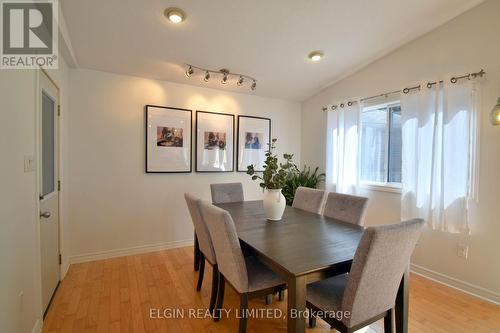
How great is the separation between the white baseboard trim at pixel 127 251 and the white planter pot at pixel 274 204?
75.8 inches

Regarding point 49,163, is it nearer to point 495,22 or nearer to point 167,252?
point 167,252

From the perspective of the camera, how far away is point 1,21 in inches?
52.7

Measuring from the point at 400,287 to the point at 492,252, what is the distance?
1.48m

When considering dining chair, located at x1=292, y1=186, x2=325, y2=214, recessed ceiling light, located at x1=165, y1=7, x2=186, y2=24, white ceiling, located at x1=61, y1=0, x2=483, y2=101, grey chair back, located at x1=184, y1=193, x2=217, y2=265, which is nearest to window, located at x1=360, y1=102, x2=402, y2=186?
white ceiling, located at x1=61, y1=0, x2=483, y2=101

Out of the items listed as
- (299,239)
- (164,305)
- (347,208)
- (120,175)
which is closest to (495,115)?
(347,208)

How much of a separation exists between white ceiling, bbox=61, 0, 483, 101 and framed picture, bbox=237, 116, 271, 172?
2.91ft

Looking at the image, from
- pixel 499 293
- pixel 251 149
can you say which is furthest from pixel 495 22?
pixel 251 149

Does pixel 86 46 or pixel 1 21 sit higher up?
pixel 86 46

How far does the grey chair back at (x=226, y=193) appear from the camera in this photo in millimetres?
3023

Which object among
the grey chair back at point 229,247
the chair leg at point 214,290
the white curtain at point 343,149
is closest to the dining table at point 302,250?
the grey chair back at point 229,247

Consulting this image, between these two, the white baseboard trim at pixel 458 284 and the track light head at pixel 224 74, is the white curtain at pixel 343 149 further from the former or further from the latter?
the track light head at pixel 224 74

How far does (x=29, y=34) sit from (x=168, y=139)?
5.82ft

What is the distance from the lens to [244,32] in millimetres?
2572

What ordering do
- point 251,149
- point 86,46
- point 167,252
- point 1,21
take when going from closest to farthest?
point 1,21 < point 86,46 < point 167,252 < point 251,149
